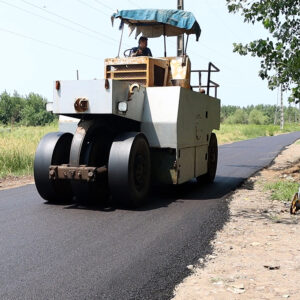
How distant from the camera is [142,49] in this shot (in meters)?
8.48

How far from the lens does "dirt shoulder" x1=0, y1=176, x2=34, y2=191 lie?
938 centimetres

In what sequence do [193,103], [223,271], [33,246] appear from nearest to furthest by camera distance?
[223,271]
[33,246]
[193,103]

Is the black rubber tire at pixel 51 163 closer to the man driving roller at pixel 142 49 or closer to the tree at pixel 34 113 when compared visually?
the man driving roller at pixel 142 49

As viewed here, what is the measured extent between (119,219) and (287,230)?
83.9 inches

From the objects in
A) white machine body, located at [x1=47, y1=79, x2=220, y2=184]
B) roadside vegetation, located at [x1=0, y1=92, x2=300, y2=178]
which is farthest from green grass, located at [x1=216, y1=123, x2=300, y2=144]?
white machine body, located at [x1=47, y1=79, x2=220, y2=184]

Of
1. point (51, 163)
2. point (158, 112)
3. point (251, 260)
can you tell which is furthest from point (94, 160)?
point (251, 260)

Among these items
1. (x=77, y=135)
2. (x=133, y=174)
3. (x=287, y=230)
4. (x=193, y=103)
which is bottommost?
(x=287, y=230)

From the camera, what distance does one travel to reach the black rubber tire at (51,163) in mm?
6844

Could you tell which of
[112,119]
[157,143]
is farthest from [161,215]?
[112,119]

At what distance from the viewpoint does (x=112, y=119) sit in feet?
23.8

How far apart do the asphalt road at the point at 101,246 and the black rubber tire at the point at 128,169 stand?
0.23 metres

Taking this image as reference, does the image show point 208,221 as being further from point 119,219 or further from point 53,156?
point 53,156

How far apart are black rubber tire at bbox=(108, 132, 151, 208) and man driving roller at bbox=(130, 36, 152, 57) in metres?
2.13

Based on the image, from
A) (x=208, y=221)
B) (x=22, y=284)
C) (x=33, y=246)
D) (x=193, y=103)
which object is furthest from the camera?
(x=193, y=103)
